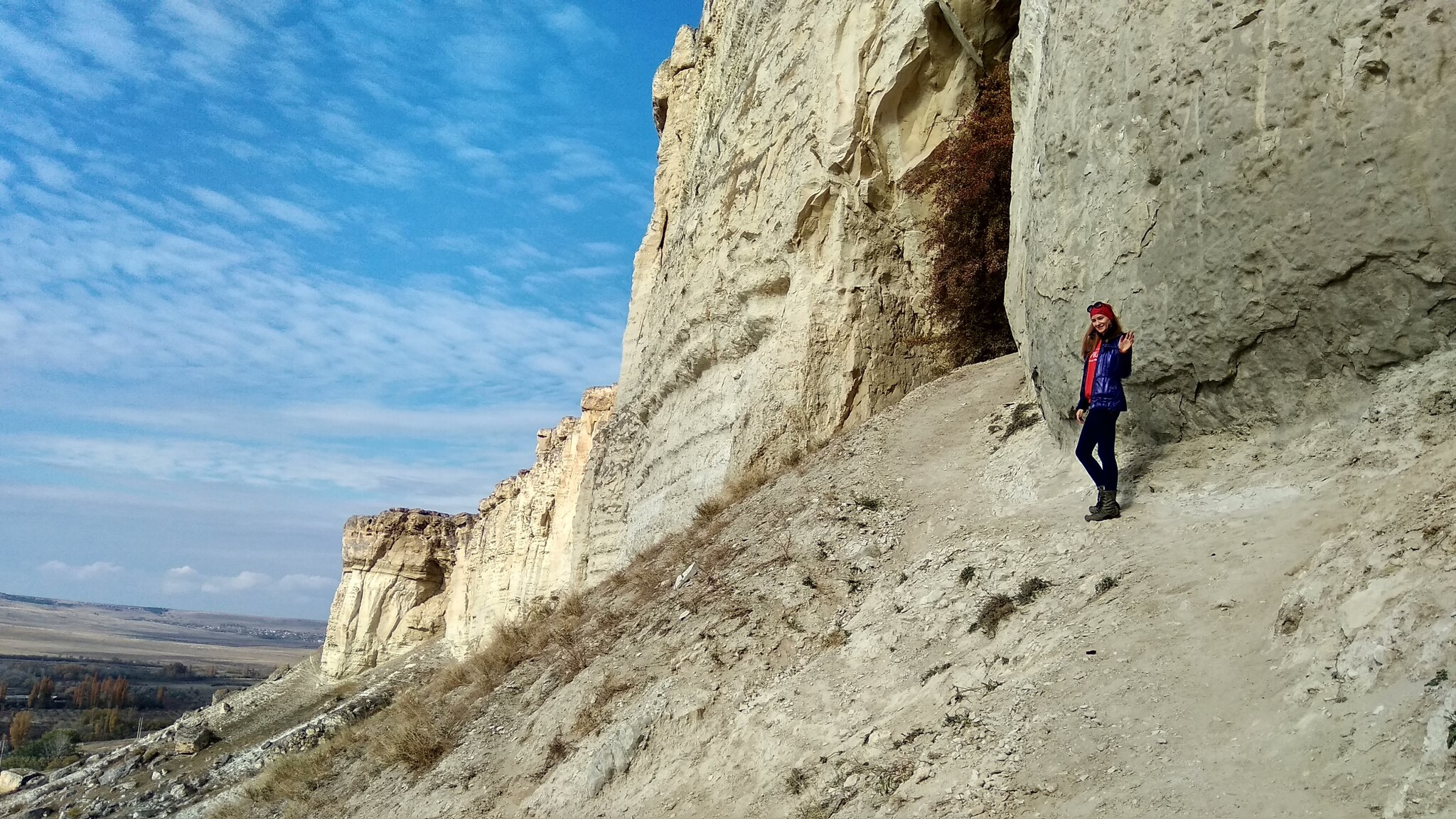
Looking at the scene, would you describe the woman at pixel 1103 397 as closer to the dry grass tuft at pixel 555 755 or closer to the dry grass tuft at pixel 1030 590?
the dry grass tuft at pixel 1030 590

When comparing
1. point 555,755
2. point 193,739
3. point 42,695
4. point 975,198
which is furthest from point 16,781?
point 42,695

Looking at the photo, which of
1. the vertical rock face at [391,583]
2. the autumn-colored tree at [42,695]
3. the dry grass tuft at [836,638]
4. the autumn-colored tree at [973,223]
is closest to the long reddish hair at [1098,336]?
the dry grass tuft at [836,638]

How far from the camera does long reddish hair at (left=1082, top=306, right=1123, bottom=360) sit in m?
6.09

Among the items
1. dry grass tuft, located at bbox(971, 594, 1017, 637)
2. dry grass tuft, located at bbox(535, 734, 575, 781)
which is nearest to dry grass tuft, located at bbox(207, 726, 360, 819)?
dry grass tuft, located at bbox(535, 734, 575, 781)

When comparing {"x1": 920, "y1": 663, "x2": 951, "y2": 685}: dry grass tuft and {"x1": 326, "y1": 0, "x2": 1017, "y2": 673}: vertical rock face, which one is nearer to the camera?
{"x1": 920, "y1": 663, "x2": 951, "y2": 685}: dry grass tuft

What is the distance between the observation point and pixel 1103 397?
236 inches

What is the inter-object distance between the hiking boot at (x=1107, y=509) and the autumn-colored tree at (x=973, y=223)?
538 centimetres

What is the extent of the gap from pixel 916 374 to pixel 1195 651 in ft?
23.6

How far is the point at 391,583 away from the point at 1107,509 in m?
35.6

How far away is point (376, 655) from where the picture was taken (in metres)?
36.5

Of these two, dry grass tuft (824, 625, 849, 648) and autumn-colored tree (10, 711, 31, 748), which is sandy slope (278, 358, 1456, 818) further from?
autumn-colored tree (10, 711, 31, 748)

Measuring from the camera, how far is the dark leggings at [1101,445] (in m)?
5.90

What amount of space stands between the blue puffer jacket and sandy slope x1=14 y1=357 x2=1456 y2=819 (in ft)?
2.05

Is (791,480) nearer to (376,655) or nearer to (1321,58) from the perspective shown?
(1321,58)
